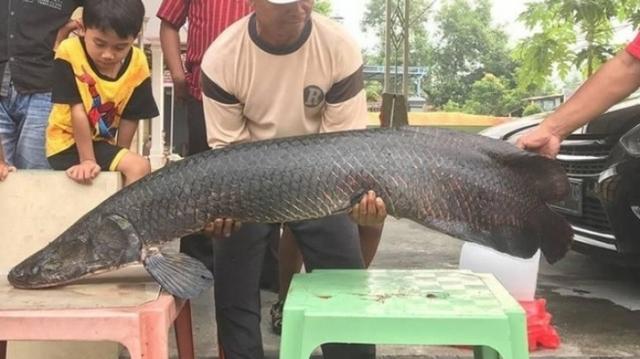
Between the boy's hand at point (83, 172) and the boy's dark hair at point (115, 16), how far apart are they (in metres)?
0.53

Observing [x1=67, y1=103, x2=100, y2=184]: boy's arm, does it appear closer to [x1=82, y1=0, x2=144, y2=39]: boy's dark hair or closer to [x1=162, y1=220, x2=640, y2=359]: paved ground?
[x1=82, y1=0, x2=144, y2=39]: boy's dark hair

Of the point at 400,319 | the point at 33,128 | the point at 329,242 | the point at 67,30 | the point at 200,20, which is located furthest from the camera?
the point at 200,20

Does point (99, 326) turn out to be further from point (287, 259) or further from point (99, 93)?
point (287, 259)

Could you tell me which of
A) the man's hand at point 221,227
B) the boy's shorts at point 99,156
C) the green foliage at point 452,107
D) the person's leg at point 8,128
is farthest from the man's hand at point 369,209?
the green foliage at point 452,107

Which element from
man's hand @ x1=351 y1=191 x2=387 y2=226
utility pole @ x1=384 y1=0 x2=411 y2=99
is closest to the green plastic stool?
man's hand @ x1=351 y1=191 x2=387 y2=226

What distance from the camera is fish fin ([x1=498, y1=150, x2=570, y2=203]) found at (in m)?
2.46

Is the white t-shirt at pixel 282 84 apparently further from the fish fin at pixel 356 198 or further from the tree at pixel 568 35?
the tree at pixel 568 35

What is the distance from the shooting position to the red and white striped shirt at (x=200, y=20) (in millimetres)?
3699

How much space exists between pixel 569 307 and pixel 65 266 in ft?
10.1

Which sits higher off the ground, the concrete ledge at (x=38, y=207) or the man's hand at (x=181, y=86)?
the man's hand at (x=181, y=86)

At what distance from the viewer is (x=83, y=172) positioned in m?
2.95

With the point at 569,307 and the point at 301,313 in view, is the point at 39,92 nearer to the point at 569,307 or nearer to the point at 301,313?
the point at 301,313

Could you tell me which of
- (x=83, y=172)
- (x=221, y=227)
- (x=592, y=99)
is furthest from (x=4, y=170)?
(x=592, y=99)

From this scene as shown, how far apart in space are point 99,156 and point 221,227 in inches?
37.7
